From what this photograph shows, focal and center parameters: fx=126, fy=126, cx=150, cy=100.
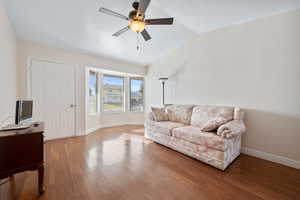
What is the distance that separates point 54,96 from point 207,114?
3875 mm

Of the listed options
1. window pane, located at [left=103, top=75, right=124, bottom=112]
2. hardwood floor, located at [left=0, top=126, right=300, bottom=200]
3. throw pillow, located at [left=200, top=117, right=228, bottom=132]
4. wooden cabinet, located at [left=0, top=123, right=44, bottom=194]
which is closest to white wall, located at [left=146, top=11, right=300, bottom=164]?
hardwood floor, located at [left=0, top=126, right=300, bottom=200]

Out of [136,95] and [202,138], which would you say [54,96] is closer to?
[136,95]

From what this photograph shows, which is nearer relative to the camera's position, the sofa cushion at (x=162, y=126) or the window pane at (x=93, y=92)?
the sofa cushion at (x=162, y=126)

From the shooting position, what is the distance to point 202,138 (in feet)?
7.07

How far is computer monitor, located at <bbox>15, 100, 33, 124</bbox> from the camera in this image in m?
1.62

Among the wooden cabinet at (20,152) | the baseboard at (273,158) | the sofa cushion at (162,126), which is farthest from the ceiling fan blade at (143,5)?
the baseboard at (273,158)

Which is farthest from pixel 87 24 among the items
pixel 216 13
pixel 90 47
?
pixel 216 13

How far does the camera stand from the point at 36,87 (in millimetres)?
3098

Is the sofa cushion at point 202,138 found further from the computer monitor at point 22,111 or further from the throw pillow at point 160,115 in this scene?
the computer monitor at point 22,111

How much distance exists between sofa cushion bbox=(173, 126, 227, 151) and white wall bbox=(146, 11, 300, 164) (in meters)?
1.05

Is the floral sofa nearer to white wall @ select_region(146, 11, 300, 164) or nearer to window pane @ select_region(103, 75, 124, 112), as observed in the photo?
white wall @ select_region(146, 11, 300, 164)

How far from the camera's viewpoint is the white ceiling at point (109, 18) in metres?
2.07

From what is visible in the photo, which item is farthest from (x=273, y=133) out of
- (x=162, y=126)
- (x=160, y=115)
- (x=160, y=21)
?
(x=160, y=21)

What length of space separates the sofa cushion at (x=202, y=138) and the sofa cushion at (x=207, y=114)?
54 cm
